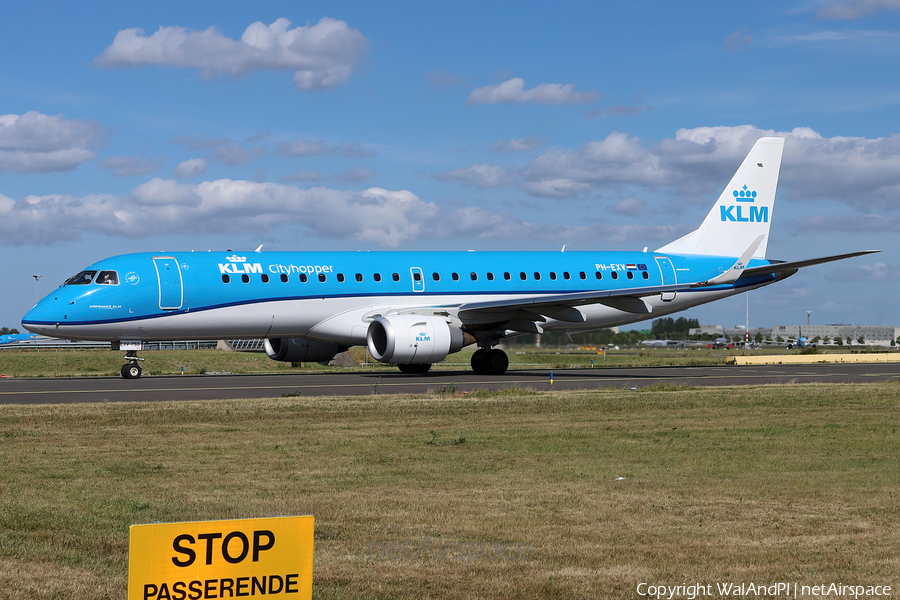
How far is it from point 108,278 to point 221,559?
1065 inches

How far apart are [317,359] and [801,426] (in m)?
21.1

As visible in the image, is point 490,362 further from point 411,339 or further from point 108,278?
point 108,278

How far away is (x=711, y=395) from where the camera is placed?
75.5ft

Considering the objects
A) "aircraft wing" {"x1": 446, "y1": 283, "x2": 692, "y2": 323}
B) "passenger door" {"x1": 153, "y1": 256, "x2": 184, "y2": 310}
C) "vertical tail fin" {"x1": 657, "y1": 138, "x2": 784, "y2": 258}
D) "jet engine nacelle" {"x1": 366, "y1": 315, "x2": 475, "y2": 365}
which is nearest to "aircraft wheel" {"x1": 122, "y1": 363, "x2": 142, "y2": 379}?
"passenger door" {"x1": 153, "y1": 256, "x2": 184, "y2": 310}

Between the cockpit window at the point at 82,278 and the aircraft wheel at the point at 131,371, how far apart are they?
11.1 feet

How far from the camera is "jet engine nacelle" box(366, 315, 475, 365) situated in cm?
2980

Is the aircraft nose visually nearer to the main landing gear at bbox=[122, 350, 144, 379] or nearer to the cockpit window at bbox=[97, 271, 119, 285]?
the cockpit window at bbox=[97, 271, 119, 285]

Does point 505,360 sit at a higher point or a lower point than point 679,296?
lower

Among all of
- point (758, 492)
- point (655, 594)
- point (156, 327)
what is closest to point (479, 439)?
point (758, 492)

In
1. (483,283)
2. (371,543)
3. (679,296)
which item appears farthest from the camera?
(679,296)

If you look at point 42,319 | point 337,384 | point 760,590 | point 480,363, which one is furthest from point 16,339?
point 760,590

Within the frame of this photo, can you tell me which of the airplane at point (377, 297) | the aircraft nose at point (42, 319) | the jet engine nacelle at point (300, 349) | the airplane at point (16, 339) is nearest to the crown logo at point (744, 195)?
the airplane at point (377, 297)

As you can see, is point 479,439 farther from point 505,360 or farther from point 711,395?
point 505,360

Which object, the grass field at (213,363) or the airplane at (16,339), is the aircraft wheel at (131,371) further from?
the airplane at (16,339)
